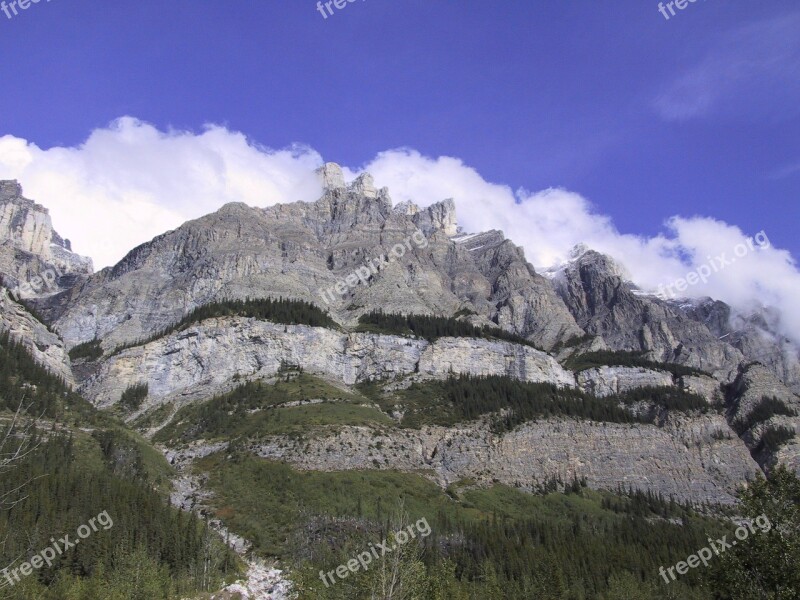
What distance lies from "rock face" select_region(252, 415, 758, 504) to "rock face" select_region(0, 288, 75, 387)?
83339 mm

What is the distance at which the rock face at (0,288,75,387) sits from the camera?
18075 cm

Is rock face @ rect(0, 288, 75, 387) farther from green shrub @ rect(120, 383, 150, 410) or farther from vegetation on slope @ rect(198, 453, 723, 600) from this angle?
vegetation on slope @ rect(198, 453, 723, 600)

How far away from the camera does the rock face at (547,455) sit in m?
142

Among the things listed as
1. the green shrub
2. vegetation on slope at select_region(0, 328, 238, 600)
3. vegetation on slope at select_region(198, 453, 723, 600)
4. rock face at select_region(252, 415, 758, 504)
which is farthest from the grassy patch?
vegetation on slope at select_region(0, 328, 238, 600)

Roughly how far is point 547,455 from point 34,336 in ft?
485

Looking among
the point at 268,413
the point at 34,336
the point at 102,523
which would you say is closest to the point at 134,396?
the point at 34,336

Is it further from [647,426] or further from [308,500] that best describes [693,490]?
[308,500]

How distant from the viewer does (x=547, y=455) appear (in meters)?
172

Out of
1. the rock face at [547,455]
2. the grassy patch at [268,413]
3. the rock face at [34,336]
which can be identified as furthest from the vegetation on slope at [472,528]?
the rock face at [34,336]

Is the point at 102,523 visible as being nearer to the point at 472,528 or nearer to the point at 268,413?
the point at 472,528

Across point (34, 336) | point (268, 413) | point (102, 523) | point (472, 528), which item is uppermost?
point (34, 336)

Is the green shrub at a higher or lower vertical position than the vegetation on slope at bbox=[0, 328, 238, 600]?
higher

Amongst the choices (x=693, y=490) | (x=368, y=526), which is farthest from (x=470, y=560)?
(x=693, y=490)

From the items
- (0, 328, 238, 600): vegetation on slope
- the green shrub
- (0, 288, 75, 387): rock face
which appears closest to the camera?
(0, 328, 238, 600): vegetation on slope
